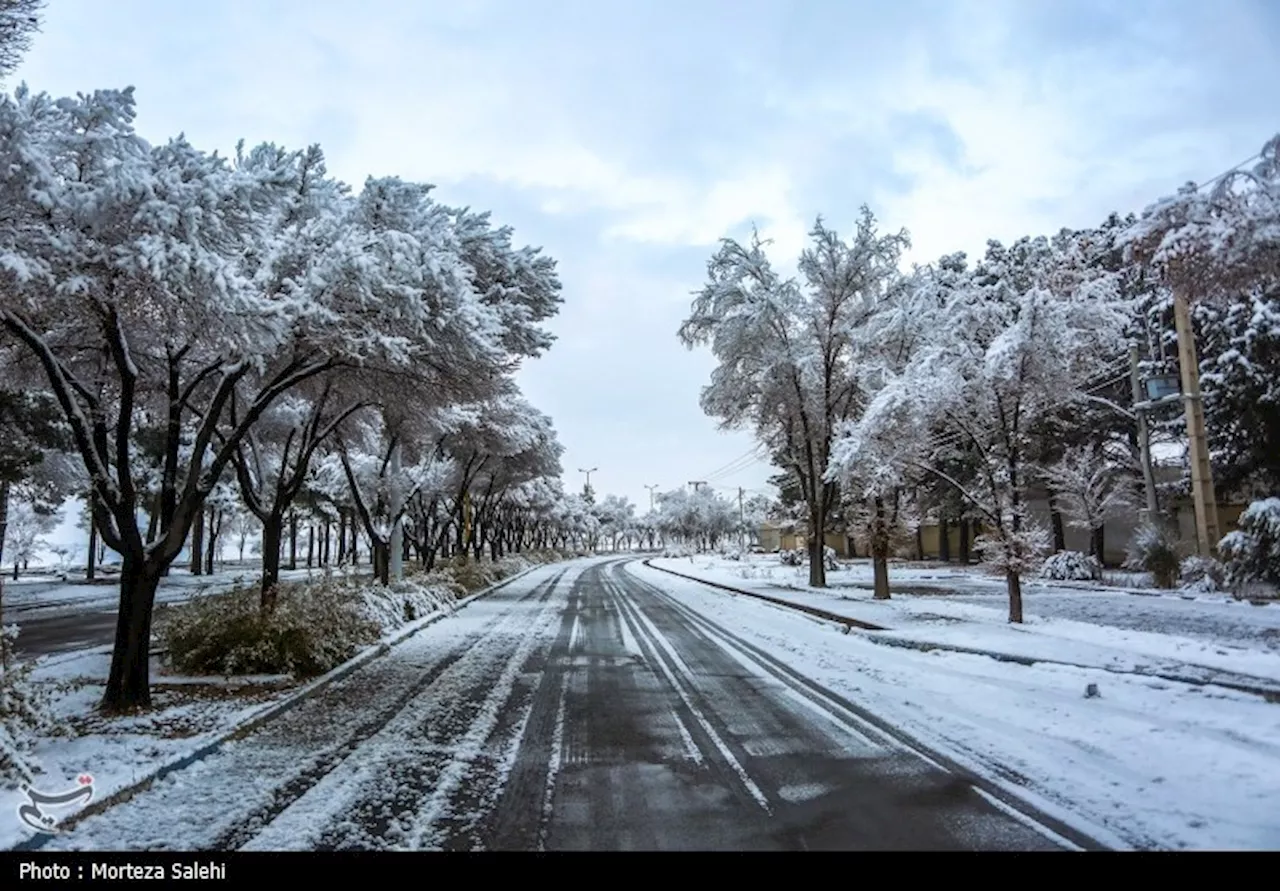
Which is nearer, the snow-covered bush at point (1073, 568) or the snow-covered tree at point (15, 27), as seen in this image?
the snow-covered tree at point (15, 27)

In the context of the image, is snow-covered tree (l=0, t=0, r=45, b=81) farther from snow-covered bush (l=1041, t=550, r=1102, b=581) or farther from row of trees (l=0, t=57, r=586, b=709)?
snow-covered bush (l=1041, t=550, r=1102, b=581)

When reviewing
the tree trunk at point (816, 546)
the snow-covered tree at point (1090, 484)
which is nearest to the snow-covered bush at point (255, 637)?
the tree trunk at point (816, 546)

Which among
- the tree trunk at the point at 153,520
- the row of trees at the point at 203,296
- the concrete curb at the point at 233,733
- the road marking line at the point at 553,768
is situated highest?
the row of trees at the point at 203,296

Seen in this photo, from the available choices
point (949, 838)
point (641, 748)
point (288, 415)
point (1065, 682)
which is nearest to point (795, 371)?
point (288, 415)

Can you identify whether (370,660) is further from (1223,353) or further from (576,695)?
(1223,353)

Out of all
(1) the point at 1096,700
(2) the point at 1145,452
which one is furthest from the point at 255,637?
(2) the point at 1145,452

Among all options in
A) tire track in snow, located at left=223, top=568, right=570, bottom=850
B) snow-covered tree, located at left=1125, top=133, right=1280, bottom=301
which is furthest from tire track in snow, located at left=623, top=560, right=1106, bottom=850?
snow-covered tree, located at left=1125, top=133, right=1280, bottom=301

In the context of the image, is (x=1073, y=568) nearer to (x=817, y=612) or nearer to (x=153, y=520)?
(x=817, y=612)

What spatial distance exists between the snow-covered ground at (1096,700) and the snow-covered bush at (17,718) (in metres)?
7.01

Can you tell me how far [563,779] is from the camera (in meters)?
6.09

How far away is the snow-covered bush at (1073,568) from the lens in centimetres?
2877

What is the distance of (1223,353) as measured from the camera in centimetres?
2628

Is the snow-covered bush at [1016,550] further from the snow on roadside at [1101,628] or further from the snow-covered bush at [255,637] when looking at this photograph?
the snow-covered bush at [255,637]

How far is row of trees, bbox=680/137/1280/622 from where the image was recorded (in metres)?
7.96
